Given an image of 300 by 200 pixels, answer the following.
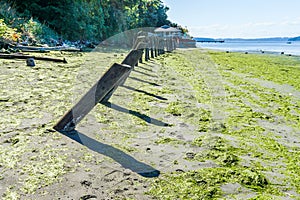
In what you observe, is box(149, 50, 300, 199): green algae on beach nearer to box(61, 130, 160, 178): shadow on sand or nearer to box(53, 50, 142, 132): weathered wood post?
box(61, 130, 160, 178): shadow on sand

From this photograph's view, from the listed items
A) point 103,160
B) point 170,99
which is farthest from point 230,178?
point 170,99

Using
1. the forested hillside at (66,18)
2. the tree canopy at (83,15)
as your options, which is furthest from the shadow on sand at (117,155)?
the tree canopy at (83,15)

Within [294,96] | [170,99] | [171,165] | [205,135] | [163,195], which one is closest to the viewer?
[163,195]

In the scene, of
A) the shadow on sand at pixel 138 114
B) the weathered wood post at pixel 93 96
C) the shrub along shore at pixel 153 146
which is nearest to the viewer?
the shrub along shore at pixel 153 146

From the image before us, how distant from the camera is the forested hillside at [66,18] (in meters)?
17.5

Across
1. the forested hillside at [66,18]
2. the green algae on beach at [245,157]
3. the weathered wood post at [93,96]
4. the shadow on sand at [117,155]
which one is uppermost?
the forested hillside at [66,18]

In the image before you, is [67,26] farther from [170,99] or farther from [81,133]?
[81,133]

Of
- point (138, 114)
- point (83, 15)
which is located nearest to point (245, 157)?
point (138, 114)

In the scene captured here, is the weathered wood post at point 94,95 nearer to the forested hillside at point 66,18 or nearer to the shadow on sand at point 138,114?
the shadow on sand at point 138,114

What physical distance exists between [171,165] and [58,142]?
1.51 metres

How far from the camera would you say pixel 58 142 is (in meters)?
3.83

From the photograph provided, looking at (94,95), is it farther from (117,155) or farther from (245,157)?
(245,157)

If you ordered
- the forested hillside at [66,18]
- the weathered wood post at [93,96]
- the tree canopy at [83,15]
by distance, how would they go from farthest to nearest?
the tree canopy at [83,15] < the forested hillside at [66,18] < the weathered wood post at [93,96]

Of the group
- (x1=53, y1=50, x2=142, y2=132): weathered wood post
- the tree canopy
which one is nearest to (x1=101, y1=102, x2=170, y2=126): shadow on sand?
(x1=53, y1=50, x2=142, y2=132): weathered wood post
